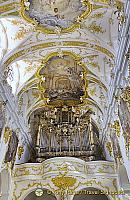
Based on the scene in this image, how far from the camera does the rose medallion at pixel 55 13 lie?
10830 millimetres

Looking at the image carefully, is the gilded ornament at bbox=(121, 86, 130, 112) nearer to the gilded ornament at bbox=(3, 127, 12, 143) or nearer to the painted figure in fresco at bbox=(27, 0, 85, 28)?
the painted figure in fresco at bbox=(27, 0, 85, 28)

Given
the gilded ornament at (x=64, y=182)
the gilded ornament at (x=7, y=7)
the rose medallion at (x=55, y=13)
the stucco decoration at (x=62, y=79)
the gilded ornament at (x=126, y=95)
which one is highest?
the stucco decoration at (x=62, y=79)

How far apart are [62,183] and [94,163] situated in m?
2.25

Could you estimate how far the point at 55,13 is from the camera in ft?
37.4

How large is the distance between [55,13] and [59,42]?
6.09 feet

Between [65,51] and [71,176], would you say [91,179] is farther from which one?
[65,51]

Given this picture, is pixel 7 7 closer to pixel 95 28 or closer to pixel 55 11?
pixel 55 11

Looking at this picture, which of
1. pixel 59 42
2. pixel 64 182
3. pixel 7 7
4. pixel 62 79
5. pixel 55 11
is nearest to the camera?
pixel 7 7

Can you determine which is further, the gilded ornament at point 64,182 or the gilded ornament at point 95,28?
the gilded ornament at point 64,182

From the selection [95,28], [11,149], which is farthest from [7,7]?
[11,149]

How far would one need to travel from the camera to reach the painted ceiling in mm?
11023

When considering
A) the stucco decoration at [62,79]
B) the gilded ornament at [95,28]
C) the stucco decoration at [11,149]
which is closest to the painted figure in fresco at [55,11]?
the gilded ornament at [95,28]

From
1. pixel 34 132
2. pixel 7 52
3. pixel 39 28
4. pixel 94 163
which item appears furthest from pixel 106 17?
pixel 34 132

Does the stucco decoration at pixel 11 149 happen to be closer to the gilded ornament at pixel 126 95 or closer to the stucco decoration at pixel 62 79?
the stucco decoration at pixel 62 79
